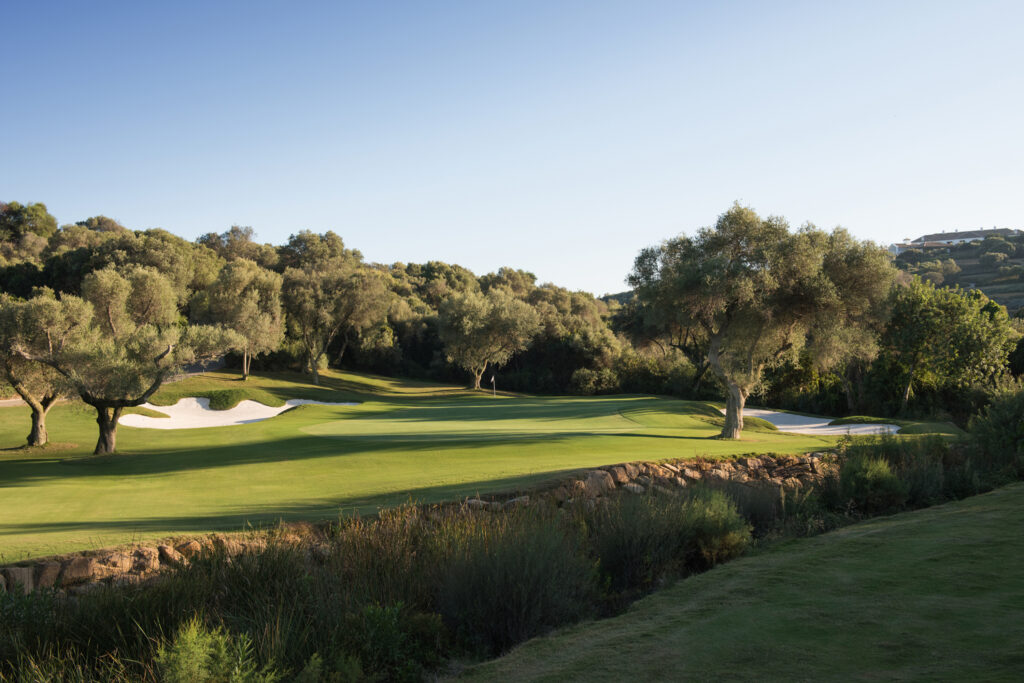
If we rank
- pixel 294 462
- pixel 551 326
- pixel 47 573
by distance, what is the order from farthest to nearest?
1. pixel 551 326
2. pixel 294 462
3. pixel 47 573

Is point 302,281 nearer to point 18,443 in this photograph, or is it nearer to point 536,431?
point 18,443

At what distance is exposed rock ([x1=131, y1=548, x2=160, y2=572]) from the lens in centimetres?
630

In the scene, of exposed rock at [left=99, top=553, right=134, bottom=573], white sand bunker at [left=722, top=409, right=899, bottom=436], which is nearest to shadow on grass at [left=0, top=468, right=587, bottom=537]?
exposed rock at [left=99, top=553, right=134, bottom=573]

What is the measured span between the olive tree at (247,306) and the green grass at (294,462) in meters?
15.5

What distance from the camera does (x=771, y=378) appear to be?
1390 inches

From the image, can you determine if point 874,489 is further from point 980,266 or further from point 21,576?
point 980,266

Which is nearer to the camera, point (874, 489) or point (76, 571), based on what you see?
point (76, 571)

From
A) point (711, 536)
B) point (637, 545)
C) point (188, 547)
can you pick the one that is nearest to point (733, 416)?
point (711, 536)

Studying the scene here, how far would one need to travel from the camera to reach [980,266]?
6562 centimetres

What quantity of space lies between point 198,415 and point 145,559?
2669 centimetres

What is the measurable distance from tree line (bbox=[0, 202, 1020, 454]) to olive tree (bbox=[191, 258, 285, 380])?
0.14 meters

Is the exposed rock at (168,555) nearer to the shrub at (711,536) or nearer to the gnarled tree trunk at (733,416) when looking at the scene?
the shrub at (711,536)

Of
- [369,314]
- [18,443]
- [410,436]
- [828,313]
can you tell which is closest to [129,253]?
[369,314]

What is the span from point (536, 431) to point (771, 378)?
20.8 m
